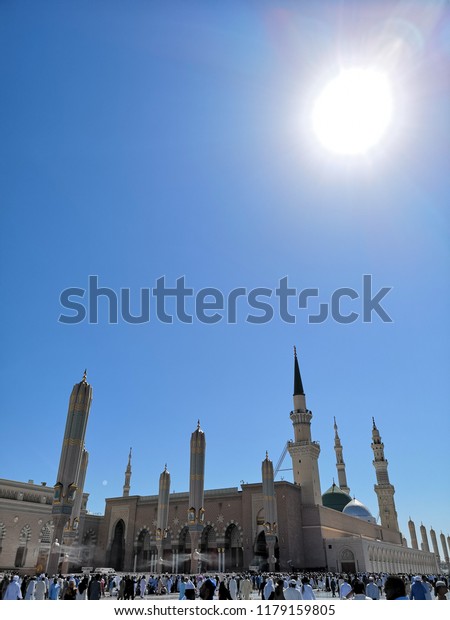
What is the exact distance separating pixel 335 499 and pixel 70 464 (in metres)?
51.1

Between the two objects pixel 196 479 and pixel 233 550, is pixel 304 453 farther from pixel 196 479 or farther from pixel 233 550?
pixel 196 479

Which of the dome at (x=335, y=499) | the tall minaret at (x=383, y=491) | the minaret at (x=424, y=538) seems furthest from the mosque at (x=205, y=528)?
the minaret at (x=424, y=538)

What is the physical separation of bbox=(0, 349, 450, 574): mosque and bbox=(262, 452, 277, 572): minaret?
0.27 ft

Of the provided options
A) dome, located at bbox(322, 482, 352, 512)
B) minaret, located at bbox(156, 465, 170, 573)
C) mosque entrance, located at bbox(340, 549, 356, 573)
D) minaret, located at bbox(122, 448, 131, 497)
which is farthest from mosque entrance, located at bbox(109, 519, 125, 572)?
dome, located at bbox(322, 482, 352, 512)

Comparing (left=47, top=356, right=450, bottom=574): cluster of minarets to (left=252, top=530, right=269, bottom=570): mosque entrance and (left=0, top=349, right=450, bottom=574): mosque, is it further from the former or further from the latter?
(left=252, top=530, right=269, bottom=570): mosque entrance

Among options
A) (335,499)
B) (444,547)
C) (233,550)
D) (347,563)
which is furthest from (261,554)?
(444,547)

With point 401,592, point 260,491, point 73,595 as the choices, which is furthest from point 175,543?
point 401,592

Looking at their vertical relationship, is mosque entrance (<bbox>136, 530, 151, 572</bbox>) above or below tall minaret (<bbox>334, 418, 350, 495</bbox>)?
below

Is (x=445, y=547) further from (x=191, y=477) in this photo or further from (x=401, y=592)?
(x=401, y=592)

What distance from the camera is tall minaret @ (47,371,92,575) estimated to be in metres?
24.3

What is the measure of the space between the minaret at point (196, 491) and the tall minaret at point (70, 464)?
9.15 metres

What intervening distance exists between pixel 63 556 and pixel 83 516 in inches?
959

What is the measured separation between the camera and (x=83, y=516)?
51.5 meters
